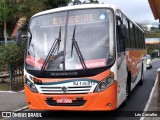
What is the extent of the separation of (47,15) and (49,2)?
19471 millimetres

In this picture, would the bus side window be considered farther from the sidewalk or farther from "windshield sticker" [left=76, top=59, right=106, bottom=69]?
the sidewalk

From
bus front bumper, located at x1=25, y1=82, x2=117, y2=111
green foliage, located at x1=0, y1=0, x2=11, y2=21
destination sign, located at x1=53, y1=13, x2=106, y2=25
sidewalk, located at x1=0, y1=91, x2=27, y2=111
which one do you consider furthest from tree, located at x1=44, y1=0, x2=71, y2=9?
bus front bumper, located at x1=25, y1=82, x2=117, y2=111

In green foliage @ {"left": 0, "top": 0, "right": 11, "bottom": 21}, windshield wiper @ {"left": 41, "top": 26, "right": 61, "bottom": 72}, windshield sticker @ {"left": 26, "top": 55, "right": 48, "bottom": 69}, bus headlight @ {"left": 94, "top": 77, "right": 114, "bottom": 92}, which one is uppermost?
green foliage @ {"left": 0, "top": 0, "right": 11, "bottom": 21}

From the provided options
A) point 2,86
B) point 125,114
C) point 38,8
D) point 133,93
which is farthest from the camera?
point 38,8

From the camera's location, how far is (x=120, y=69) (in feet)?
31.9

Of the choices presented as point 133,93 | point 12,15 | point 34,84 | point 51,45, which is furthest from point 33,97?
point 12,15

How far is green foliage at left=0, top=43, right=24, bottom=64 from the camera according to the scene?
1536 centimetres

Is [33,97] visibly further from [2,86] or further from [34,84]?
[2,86]

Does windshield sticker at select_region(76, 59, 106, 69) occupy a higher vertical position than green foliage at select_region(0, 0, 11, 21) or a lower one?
lower

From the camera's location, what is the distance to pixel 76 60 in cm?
910

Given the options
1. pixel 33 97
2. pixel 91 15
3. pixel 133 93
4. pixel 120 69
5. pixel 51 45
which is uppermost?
pixel 91 15

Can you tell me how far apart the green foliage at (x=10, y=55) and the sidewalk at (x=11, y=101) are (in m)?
1.42

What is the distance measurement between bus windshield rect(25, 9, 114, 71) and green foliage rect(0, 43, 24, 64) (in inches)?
228

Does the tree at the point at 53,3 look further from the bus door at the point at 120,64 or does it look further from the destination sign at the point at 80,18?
the destination sign at the point at 80,18
